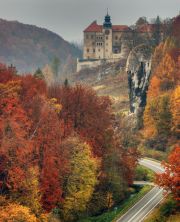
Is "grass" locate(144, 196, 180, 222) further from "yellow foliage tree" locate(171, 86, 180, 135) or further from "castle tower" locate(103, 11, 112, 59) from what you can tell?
"castle tower" locate(103, 11, 112, 59)

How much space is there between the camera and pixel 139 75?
82438 mm

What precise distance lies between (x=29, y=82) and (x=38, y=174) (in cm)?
1950

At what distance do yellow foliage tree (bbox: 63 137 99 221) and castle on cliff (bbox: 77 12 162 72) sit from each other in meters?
87.6

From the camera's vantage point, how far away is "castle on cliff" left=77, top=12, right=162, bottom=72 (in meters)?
140

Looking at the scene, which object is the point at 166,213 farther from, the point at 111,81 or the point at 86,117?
the point at 111,81

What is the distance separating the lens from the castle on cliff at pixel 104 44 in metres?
140

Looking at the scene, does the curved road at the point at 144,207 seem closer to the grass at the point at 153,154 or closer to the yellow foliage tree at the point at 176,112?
the grass at the point at 153,154

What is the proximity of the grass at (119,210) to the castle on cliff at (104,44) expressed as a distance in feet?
274

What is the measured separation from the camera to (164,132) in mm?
77000

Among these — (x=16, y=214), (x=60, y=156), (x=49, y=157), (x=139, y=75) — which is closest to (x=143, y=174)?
(x=60, y=156)

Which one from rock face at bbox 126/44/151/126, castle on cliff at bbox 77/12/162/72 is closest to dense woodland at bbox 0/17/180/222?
rock face at bbox 126/44/151/126

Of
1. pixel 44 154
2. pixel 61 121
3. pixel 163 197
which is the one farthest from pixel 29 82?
pixel 163 197

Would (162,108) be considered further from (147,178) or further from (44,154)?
(44,154)

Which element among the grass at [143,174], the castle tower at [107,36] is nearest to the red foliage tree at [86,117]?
the grass at [143,174]
